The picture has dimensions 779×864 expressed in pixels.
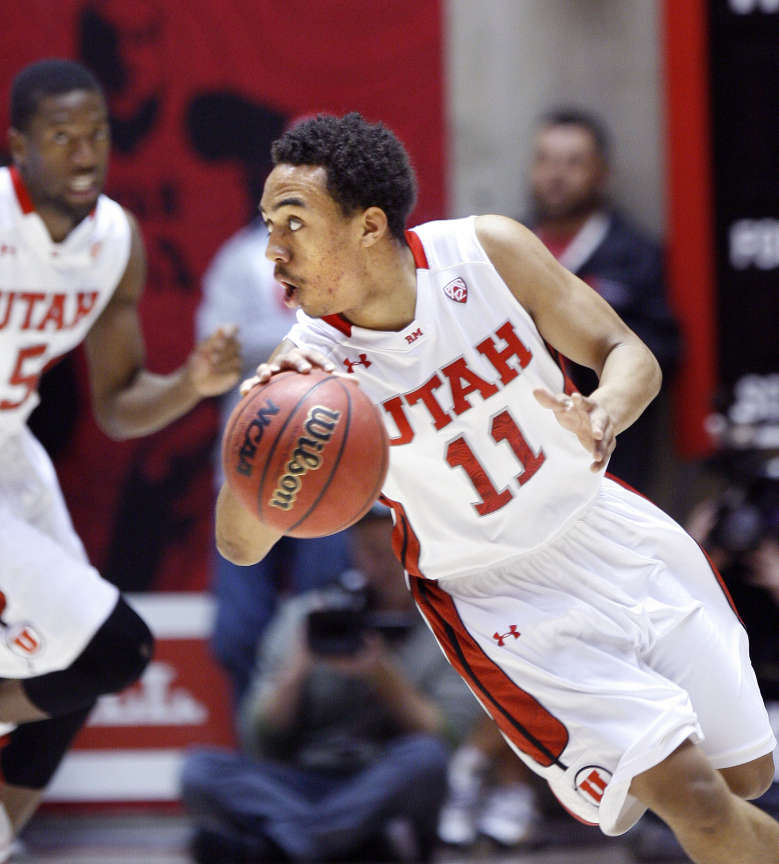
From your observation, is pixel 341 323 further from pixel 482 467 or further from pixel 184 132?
pixel 184 132

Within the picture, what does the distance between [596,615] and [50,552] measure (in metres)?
1.51

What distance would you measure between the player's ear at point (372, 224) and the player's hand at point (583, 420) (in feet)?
1.90

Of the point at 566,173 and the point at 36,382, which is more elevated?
the point at 566,173

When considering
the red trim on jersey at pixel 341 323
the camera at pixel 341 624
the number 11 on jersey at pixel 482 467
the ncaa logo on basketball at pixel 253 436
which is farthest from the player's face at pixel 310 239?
the camera at pixel 341 624

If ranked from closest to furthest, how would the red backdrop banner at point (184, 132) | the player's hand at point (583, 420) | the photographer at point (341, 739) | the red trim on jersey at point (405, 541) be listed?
1. the player's hand at point (583, 420)
2. the red trim on jersey at point (405, 541)
3. the photographer at point (341, 739)
4. the red backdrop banner at point (184, 132)

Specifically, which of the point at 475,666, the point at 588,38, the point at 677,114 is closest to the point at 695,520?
the point at 677,114

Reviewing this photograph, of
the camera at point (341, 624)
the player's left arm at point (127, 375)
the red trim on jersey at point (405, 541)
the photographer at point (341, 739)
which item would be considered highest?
the player's left arm at point (127, 375)

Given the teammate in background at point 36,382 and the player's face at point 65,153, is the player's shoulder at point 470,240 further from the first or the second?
the player's face at point 65,153

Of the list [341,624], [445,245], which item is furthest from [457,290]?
[341,624]

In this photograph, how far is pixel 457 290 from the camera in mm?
3477

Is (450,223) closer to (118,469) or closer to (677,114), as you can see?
(677,114)

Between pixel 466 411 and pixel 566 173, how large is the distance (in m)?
2.92

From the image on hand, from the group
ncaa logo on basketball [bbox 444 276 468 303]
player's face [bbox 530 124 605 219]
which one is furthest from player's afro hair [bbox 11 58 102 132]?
player's face [bbox 530 124 605 219]

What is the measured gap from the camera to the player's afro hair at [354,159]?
3316mm
